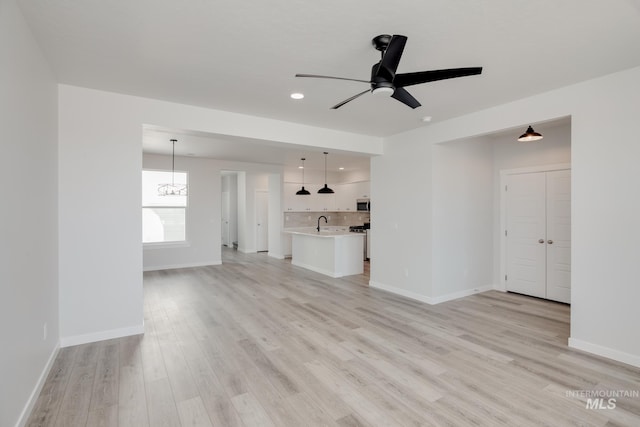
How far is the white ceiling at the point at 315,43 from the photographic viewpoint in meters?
2.05

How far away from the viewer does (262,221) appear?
10.4 metres

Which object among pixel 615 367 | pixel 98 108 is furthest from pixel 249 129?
pixel 615 367

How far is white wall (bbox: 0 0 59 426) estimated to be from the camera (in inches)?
73.3

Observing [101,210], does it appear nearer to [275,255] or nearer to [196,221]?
[196,221]

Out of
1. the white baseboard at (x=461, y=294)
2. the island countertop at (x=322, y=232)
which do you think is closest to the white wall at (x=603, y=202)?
the white baseboard at (x=461, y=294)

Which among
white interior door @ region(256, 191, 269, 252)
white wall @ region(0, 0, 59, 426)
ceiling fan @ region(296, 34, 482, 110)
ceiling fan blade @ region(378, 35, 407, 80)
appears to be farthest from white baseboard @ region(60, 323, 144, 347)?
white interior door @ region(256, 191, 269, 252)

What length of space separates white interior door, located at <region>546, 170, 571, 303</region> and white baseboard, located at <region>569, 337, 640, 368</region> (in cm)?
185

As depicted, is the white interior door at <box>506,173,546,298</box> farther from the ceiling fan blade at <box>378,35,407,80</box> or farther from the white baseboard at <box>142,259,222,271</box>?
the white baseboard at <box>142,259,222,271</box>

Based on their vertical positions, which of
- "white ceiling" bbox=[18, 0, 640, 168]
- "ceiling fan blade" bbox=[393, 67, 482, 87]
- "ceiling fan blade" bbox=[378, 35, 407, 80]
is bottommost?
"ceiling fan blade" bbox=[393, 67, 482, 87]

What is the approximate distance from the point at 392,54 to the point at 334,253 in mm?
→ 5006

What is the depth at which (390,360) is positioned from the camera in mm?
2984

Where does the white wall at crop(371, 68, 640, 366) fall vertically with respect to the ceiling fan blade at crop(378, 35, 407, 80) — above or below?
below

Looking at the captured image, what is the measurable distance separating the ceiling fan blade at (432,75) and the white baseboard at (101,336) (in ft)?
12.3

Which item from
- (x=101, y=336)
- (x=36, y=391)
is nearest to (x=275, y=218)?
(x=101, y=336)
